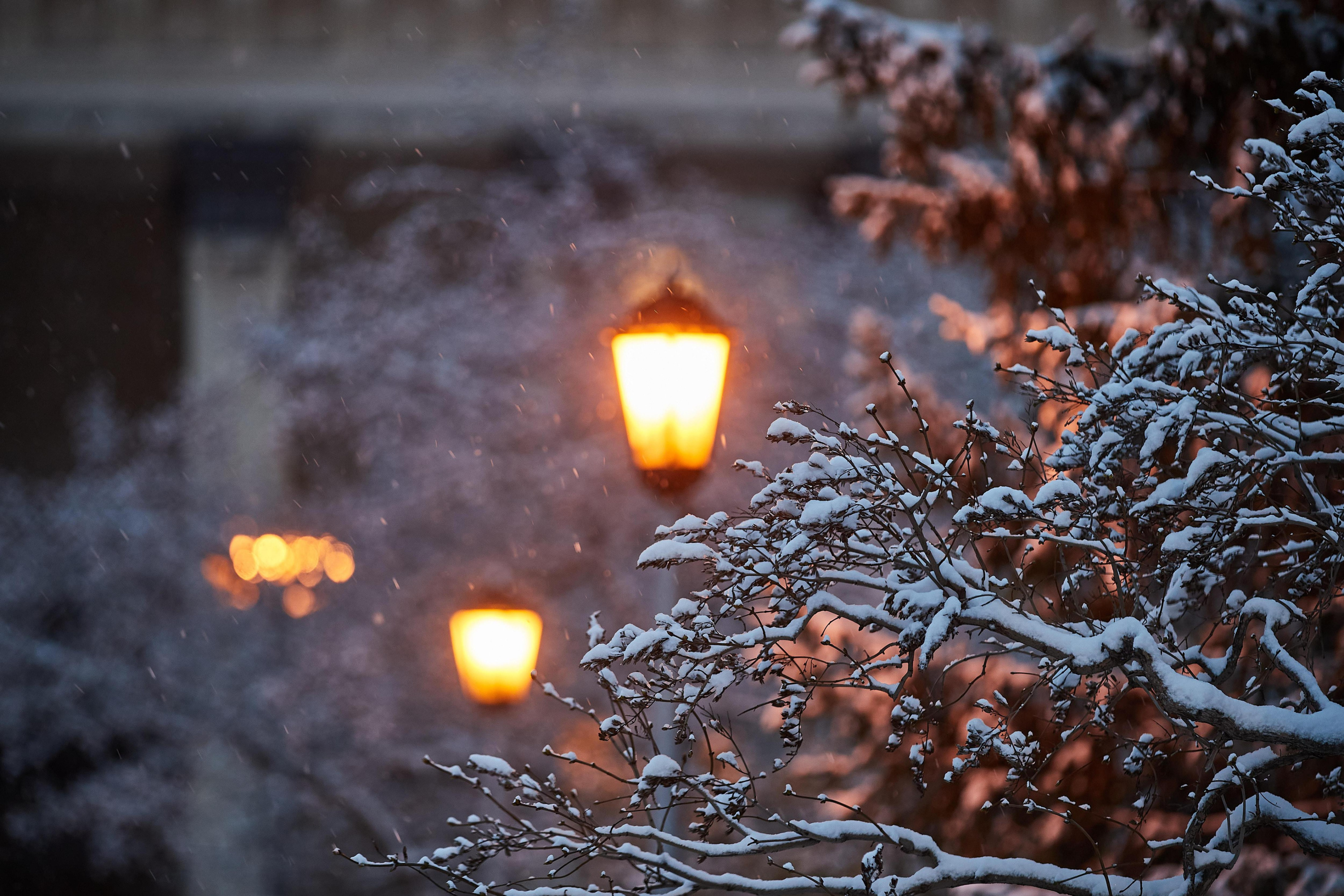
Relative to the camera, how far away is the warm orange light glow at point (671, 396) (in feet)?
16.8

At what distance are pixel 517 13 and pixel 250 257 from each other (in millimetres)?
4565

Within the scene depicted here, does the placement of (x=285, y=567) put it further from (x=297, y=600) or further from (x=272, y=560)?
(x=297, y=600)

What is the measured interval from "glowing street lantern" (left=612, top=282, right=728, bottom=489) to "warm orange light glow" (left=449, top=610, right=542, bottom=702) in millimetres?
3769

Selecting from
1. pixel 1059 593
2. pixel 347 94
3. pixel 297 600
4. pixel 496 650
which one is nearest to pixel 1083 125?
pixel 1059 593

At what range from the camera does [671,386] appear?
5.19 m

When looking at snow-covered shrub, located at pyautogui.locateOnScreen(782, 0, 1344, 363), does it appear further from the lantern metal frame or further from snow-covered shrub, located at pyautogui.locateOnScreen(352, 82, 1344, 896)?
snow-covered shrub, located at pyautogui.locateOnScreen(352, 82, 1344, 896)

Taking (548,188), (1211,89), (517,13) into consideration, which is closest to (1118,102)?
(1211,89)

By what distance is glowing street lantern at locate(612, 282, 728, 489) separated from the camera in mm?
5125

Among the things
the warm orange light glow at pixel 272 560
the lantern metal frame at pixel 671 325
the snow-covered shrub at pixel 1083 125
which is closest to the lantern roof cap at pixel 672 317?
the lantern metal frame at pixel 671 325

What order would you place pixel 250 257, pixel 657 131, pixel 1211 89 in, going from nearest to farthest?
pixel 1211 89, pixel 657 131, pixel 250 257

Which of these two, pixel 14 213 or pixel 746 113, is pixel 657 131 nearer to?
pixel 746 113

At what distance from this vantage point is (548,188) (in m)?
13.6

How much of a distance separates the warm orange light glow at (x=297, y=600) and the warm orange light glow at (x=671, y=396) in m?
8.00

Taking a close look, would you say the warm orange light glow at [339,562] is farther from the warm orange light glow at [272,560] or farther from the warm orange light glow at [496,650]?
the warm orange light glow at [496,650]
